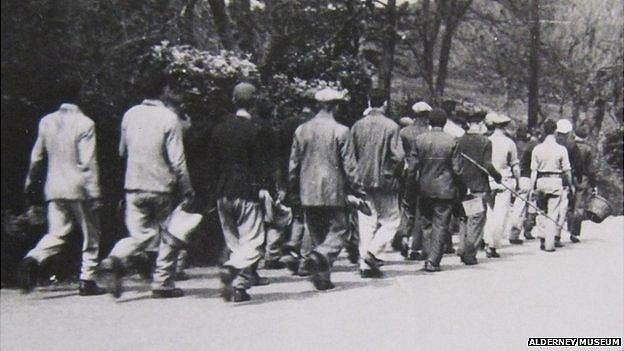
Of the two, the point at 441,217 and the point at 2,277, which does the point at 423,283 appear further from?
the point at 2,277

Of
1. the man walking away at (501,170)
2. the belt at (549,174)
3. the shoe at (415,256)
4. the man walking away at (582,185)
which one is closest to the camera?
the shoe at (415,256)

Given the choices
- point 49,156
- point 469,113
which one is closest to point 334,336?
point 49,156

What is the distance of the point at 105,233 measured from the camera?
34.5 ft

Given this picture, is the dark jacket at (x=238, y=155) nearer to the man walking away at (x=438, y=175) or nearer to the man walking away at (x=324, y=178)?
the man walking away at (x=324, y=178)

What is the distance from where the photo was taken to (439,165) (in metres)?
11.7

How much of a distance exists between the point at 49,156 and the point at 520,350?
4545mm

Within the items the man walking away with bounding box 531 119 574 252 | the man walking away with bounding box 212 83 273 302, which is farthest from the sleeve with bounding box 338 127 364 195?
the man walking away with bounding box 531 119 574 252

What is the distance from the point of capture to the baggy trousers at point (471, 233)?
41.3 feet

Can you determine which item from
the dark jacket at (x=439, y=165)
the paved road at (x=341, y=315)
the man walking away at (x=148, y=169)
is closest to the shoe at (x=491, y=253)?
the paved road at (x=341, y=315)

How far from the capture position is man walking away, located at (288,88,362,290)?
9992 millimetres

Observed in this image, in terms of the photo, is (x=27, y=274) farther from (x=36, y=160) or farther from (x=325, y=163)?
(x=325, y=163)

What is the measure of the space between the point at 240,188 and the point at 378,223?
257 cm

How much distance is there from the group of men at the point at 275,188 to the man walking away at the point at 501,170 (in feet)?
1.00

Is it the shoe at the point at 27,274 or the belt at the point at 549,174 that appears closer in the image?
the shoe at the point at 27,274
